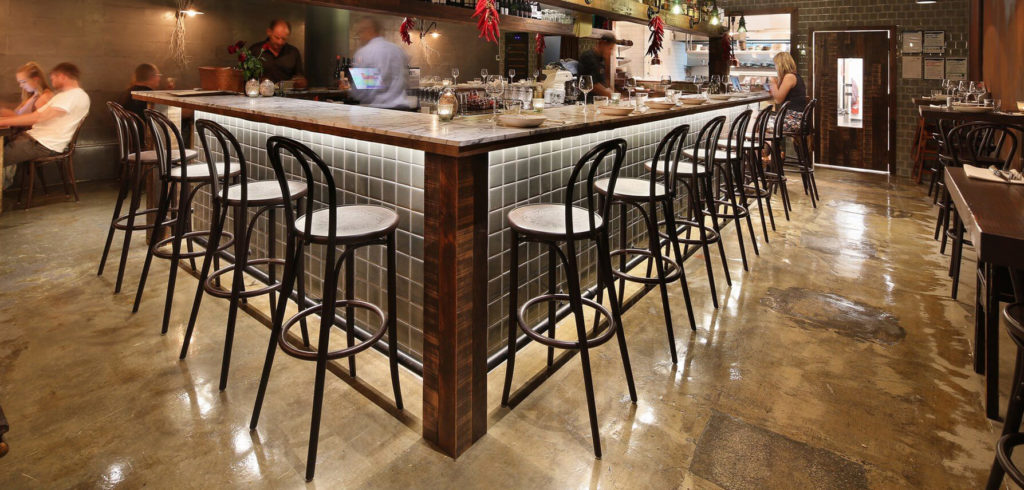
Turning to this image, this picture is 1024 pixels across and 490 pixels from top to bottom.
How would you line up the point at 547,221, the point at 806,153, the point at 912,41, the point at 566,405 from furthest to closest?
the point at 912,41
the point at 806,153
the point at 566,405
the point at 547,221

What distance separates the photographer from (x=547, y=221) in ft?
7.76

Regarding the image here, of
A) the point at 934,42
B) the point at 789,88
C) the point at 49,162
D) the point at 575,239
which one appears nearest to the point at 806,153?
the point at 789,88

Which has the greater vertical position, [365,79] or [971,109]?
[365,79]

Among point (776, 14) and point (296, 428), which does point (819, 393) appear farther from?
point (776, 14)

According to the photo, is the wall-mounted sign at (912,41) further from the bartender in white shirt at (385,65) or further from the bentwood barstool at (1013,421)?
the bentwood barstool at (1013,421)

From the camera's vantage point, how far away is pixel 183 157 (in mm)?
3031

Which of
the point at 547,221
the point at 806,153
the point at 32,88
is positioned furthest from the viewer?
the point at 806,153

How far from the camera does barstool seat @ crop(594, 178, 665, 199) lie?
9.43ft

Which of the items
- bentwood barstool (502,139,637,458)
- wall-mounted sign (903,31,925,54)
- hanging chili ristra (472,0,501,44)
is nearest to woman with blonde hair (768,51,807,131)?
wall-mounted sign (903,31,925,54)

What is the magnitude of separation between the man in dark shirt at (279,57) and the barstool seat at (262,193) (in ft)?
14.8

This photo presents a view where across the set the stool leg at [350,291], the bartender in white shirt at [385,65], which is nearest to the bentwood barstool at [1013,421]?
the stool leg at [350,291]

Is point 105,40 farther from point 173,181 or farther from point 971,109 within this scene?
point 971,109

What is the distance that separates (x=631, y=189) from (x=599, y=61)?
3322 millimetres

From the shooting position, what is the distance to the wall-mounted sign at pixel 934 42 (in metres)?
8.07
